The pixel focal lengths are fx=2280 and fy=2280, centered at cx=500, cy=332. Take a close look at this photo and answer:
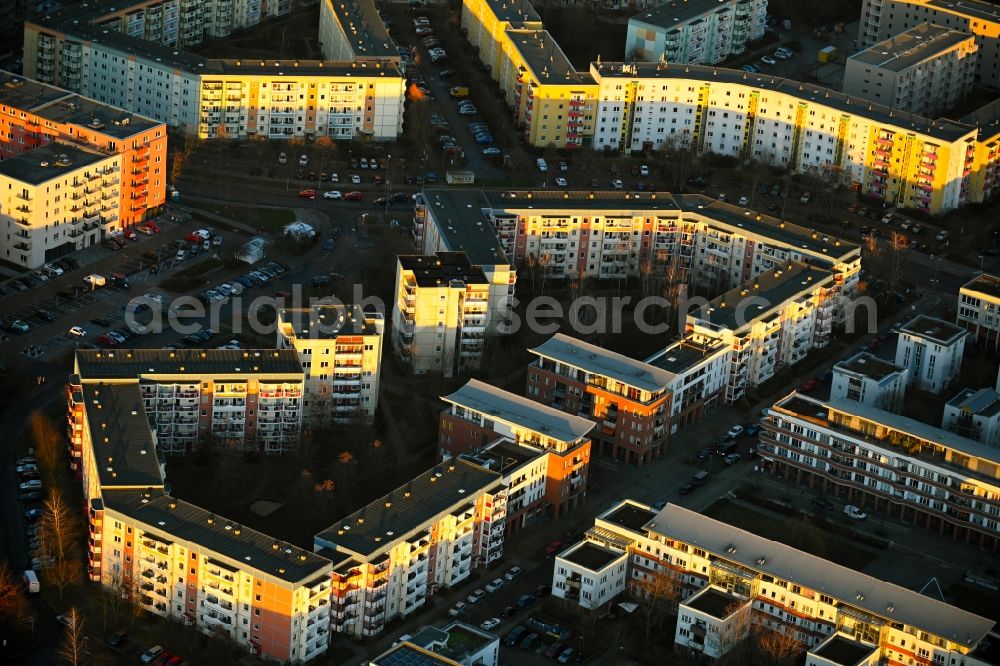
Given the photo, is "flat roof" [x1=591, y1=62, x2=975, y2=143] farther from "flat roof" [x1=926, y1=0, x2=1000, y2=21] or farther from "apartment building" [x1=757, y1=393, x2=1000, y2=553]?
"apartment building" [x1=757, y1=393, x2=1000, y2=553]

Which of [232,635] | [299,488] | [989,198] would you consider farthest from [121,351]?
[989,198]

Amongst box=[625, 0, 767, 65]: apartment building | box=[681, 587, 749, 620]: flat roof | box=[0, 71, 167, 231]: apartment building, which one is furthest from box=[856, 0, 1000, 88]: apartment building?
box=[681, 587, 749, 620]: flat roof

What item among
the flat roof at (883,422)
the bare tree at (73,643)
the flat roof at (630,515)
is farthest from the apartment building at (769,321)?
the bare tree at (73,643)

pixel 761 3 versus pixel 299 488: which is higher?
pixel 761 3

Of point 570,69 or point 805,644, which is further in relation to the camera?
point 570,69

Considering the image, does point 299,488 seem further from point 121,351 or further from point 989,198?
point 989,198

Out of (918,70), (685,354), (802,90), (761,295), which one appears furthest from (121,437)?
(918,70)

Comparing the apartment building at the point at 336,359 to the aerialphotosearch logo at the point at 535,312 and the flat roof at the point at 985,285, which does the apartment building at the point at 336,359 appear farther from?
the flat roof at the point at 985,285
